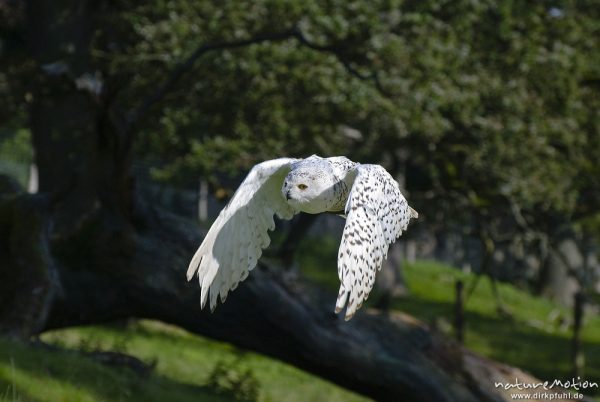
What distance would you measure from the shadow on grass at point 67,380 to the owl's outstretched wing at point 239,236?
164 cm

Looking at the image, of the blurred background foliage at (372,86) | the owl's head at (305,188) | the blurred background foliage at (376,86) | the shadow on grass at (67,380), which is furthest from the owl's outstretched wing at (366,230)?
the blurred background foliage at (376,86)

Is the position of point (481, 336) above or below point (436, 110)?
below

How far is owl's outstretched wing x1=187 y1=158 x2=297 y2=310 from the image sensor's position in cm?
659

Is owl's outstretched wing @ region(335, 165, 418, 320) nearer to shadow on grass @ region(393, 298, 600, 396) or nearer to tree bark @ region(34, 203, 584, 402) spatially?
tree bark @ region(34, 203, 584, 402)

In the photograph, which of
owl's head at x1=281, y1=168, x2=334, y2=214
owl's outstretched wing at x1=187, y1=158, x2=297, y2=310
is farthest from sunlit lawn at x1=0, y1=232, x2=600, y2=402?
owl's head at x1=281, y1=168, x2=334, y2=214

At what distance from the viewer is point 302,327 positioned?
31.2 feet

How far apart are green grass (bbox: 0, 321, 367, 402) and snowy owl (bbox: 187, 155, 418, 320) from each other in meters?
1.73

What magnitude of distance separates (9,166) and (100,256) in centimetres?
846

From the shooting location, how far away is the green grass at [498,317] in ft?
56.7

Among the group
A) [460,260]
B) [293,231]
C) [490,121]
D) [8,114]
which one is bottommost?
[460,260]

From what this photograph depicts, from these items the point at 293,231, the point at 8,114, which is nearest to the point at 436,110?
the point at 293,231

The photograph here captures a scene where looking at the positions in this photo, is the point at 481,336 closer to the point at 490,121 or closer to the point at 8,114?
the point at 490,121

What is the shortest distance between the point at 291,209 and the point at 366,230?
1671mm

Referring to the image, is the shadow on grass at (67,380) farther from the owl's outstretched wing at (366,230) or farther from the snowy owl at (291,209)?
the owl's outstretched wing at (366,230)
